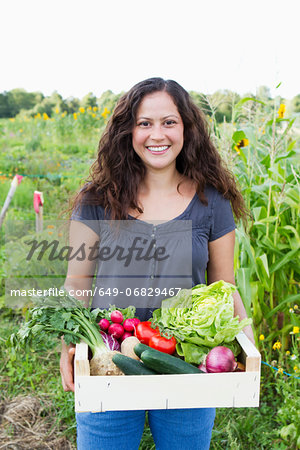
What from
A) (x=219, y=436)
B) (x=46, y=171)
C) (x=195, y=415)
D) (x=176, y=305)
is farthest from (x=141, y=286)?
(x=46, y=171)

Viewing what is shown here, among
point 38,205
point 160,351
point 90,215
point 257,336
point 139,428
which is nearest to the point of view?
point 160,351

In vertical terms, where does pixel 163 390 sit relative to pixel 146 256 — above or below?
below

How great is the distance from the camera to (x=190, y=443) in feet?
4.96

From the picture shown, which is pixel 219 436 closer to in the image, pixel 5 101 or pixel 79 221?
pixel 79 221

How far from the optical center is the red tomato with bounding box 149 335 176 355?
52.6 inches

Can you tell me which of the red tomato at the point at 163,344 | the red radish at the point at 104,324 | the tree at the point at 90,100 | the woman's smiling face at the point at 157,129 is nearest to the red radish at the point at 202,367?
the red tomato at the point at 163,344

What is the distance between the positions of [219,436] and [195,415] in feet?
2.82

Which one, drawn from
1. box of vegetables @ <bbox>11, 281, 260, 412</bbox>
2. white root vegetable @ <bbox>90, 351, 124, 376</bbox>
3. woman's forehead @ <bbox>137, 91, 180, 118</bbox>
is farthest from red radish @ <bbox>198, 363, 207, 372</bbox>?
woman's forehead @ <bbox>137, 91, 180, 118</bbox>

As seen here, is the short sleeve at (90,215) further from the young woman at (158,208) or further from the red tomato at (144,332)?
the red tomato at (144,332)

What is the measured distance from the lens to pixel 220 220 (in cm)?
167

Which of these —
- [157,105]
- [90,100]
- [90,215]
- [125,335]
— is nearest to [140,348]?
[125,335]

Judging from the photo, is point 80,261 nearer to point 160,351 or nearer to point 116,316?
point 116,316

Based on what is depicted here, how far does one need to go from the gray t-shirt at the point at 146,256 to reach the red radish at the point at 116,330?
0.16m

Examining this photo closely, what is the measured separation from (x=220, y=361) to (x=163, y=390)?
0.19 meters
